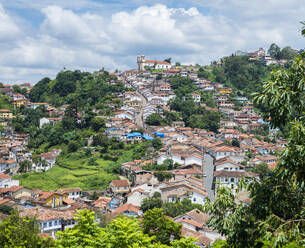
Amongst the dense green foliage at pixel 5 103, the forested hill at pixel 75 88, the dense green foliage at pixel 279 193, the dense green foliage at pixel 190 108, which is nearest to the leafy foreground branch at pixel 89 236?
the dense green foliage at pixel 279 193

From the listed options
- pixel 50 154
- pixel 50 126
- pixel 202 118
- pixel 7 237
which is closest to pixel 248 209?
pixel 7 237

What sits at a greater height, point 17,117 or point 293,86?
point 293,86

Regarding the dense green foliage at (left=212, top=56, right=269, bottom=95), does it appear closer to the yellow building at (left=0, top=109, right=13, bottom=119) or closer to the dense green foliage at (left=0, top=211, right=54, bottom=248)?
the yellow building at (left=0, top=109, right=13, bottom=119)

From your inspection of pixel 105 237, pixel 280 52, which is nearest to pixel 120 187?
pixel 105 237

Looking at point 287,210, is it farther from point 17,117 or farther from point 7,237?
point 17,117

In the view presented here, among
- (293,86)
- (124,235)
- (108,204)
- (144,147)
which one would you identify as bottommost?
(108,204)

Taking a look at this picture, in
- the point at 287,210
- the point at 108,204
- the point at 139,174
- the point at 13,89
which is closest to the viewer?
the point at 287,210

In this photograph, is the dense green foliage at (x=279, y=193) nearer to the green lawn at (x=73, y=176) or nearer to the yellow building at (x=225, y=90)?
the green lawn at (x=73, y=176)

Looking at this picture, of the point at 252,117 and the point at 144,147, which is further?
the point at 252,117

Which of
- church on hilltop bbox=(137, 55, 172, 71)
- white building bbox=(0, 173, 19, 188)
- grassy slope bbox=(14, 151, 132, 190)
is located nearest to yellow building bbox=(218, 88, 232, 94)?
church on hilltop bbox=(137, 55, 172, 71)
